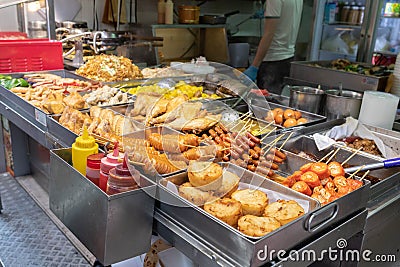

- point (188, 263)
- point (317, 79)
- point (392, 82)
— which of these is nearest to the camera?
point (188, 263)

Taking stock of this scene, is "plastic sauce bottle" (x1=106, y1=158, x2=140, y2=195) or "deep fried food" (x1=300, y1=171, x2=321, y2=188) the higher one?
"plastic sauce bottle" (x1=106, y1=158, x2=140, y2=195)

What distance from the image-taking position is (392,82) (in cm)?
322

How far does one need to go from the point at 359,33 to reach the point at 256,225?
14.6ft

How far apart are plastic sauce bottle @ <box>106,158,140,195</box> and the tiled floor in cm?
112

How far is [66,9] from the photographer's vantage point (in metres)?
4.48

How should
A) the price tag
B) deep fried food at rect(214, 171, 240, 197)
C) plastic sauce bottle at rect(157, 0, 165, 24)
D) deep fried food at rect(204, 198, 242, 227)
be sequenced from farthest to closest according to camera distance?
plastic sauce bottle at rect(157, 0, 165, 24) < the price tag < deep fried food at rect(214, 171, 240, 197) < deep fried food at rect(204, 198, 242, 227)

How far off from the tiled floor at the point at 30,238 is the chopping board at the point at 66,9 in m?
2.50

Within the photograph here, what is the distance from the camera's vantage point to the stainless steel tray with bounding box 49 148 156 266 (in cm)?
117

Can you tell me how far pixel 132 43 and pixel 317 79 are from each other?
193cm

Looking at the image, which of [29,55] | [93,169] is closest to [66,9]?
[29,55]

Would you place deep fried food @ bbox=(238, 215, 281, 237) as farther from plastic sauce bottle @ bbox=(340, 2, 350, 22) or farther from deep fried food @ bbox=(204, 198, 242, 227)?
plastic sauce bottle @ bbox=(340, 2, 350, 22)

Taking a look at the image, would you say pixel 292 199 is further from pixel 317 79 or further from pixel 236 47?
pixel 236 47

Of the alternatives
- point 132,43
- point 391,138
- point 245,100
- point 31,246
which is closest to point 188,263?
point 245,100

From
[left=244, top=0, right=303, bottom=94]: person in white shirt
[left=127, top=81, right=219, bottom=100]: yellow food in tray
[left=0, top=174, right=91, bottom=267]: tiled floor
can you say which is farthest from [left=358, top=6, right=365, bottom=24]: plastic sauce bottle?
[left=0, top=174, right=91, bottom=267]: tiled floor
